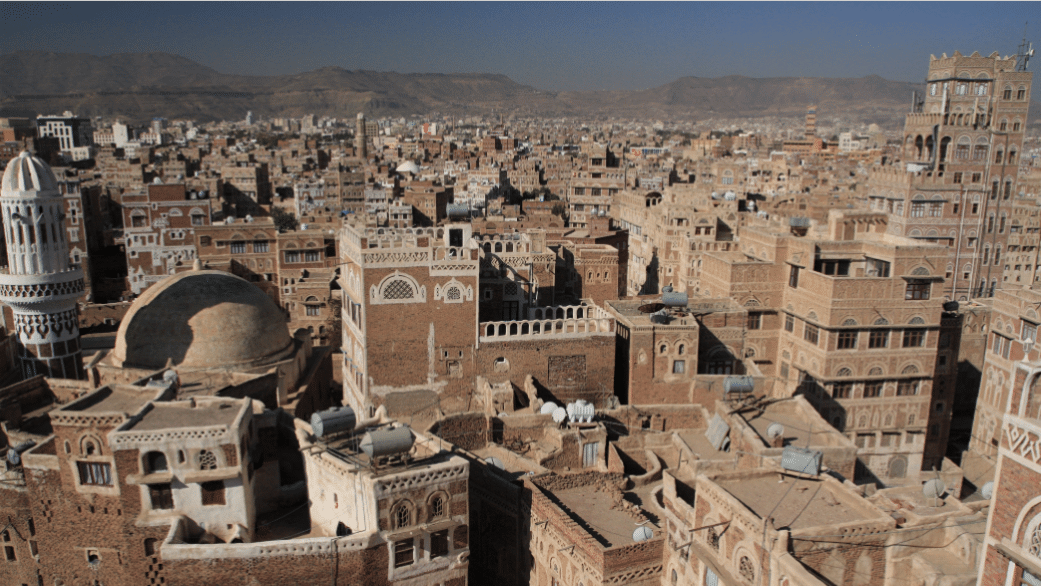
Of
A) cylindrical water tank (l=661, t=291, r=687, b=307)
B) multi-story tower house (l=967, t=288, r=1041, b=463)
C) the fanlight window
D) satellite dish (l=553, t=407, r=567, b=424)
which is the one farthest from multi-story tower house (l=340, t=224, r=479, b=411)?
multi-story tower house (l=967, t=288, r=1041, b=463)

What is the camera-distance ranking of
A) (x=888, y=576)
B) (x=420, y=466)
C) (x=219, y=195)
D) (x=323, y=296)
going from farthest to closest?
(x=219, y=195) → (x=323, y=296) → (x=420, y=466) → (x=888, y=576)

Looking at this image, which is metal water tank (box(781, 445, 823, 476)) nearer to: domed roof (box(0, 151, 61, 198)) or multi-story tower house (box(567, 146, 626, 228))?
domed roof (box(0, 151, 61, 198))

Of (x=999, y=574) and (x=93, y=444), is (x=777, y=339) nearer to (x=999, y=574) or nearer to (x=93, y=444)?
(x=999, y=574)

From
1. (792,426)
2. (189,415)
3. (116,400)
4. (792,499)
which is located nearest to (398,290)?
(189,415)

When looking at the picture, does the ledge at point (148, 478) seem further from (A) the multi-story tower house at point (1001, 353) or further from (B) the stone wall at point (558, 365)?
(A) the multi-story tower house at point (1001, 353)

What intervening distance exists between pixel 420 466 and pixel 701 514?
7062 mm

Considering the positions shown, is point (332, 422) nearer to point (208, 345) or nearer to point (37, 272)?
point (208, 345)

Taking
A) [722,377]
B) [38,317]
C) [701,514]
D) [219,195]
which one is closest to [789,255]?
[722,377]

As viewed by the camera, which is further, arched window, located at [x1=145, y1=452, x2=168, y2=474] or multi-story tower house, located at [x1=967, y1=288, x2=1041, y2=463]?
multi-story tower house, located at [x1=967, y1=288, x2=1041, y2=463]

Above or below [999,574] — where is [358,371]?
below

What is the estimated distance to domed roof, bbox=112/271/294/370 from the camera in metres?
28.5

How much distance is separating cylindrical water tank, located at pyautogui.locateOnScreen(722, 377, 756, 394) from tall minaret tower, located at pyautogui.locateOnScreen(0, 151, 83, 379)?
25.8 meters

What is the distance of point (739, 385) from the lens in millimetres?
27891

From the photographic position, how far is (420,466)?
2020 centimetres
